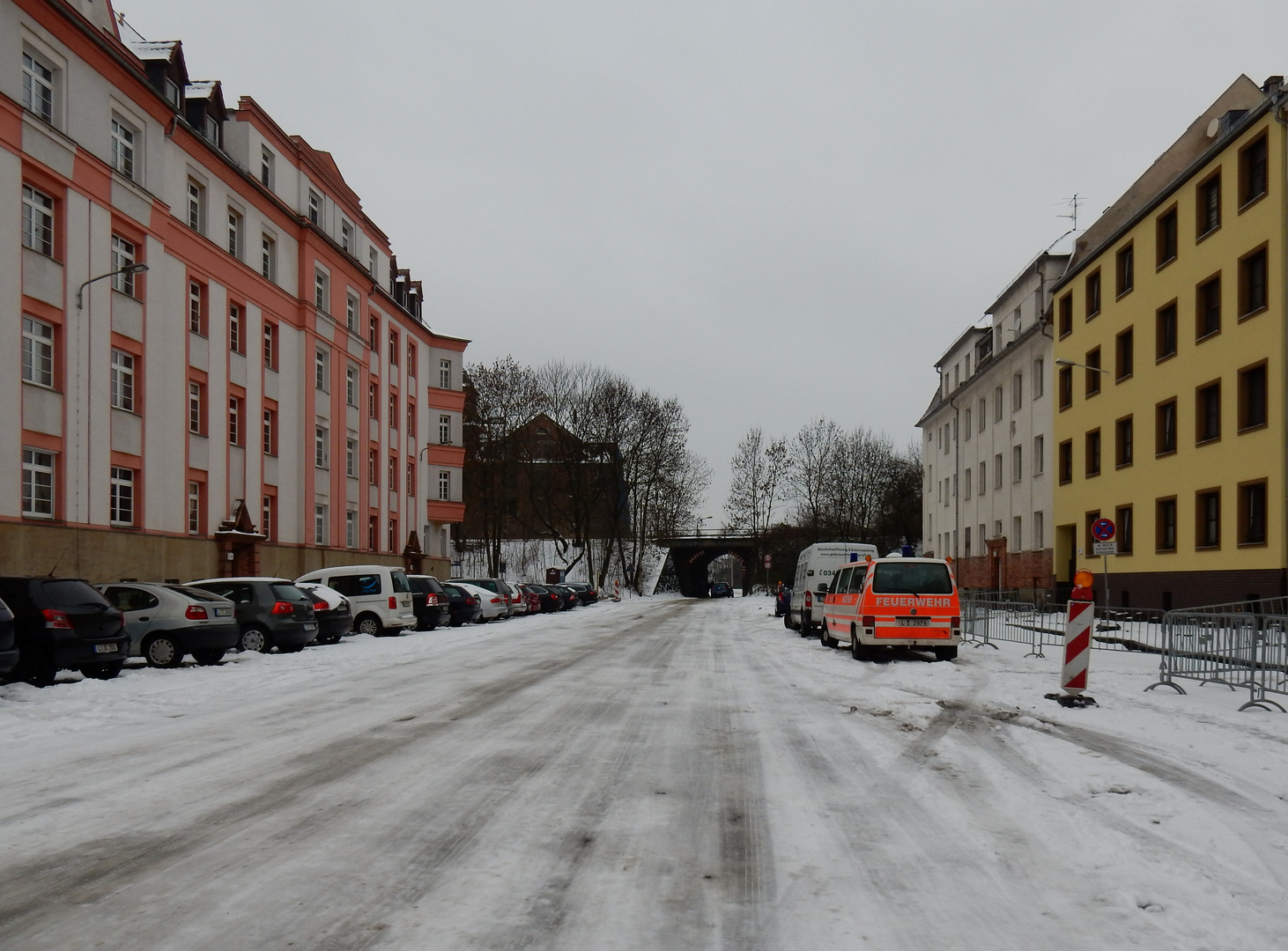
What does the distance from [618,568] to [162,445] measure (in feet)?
151

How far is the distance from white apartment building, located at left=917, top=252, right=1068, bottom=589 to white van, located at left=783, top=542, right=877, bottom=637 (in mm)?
16102

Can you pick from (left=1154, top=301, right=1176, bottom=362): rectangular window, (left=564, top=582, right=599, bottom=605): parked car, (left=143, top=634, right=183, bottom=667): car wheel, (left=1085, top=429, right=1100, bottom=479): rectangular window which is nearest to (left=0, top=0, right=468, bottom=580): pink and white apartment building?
(left=143, top=634, right=183, bottom=667): car wheel

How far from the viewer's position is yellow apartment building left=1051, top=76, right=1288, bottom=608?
88.2ft

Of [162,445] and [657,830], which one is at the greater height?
[162,445]

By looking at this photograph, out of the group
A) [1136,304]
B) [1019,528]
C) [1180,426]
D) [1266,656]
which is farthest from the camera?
[1019,528]

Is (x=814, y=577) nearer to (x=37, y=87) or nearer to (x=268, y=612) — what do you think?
(x=268, y=612)

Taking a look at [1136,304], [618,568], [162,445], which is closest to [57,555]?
[162,445]

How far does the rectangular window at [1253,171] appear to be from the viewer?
2736 centimetres

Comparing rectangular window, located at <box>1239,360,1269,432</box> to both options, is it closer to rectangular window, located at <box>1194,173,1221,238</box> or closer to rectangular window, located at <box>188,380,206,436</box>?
rectangular window, located at <box>1194,173,1221,238</box>

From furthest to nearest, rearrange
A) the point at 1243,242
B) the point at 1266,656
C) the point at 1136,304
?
the point at 1136,304, the point at 1243,242, the point at 1266,656

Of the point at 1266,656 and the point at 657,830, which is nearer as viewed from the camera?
the point at 657,830

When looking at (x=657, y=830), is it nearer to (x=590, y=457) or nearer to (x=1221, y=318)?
(x=1221, y=318)

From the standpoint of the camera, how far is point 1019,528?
165 feet

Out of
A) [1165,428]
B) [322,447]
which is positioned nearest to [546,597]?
[322,447]
